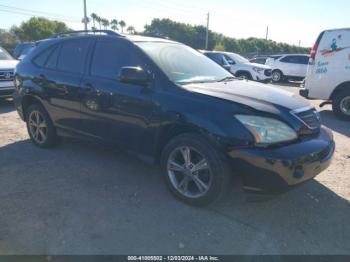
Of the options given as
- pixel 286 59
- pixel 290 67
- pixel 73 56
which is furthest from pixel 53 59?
pixel 286 59

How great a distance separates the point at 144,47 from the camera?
3873 millimetres

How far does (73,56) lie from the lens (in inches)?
180

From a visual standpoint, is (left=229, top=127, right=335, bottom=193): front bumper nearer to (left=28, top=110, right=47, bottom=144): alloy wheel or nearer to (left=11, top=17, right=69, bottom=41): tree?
(left=28, top=110, right=47, bottom=144): alloy wheel

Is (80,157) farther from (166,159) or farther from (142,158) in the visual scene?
(166,159)

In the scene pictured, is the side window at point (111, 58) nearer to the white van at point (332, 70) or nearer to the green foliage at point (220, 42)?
the white van at point (332, 70)

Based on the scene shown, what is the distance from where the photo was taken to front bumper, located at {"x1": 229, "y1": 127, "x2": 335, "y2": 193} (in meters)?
2.91

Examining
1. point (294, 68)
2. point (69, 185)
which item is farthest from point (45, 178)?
point (294, 68)

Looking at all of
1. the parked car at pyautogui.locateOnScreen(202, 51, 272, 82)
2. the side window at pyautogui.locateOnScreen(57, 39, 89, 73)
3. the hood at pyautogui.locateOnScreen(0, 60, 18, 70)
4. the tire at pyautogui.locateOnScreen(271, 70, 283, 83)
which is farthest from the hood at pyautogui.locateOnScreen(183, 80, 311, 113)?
the tire at pyautogui.locateOnScreen(271, 70, 283, 83)

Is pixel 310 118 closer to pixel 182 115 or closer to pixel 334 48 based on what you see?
pixel 182 115

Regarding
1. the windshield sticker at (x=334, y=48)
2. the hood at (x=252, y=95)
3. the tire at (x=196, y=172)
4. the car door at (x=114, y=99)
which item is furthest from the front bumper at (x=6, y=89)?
the windshield sticker at (x=334, y=48)

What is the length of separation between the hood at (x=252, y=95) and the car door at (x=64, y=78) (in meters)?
1.76

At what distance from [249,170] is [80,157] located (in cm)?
285

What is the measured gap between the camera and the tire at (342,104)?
7.91m

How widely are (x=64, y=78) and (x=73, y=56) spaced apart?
0.34 meters
